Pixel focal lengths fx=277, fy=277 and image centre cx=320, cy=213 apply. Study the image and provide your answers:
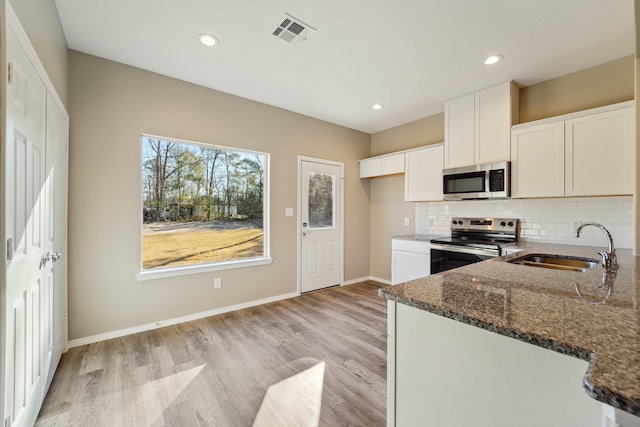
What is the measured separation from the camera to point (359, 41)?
2.31 meters

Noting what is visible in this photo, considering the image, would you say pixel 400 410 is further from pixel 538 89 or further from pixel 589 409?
pixel 538 89

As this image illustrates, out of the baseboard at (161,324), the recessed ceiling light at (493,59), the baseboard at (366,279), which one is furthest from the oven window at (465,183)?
the baseboard at (161,324)

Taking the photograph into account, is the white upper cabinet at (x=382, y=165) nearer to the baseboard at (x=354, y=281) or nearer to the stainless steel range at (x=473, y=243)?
the stainless steel range at (x=473, y=243)

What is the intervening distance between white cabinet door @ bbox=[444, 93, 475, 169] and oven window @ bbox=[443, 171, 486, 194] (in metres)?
0.14

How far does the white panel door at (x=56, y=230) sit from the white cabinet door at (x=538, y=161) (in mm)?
3936

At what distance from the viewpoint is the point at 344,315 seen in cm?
324

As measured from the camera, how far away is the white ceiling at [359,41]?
6.39ft

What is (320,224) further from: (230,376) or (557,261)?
(557,261)

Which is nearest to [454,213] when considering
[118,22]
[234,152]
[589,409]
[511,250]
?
[511,250]

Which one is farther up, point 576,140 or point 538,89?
point 538,89

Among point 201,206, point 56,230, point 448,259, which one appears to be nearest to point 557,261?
point 448,259

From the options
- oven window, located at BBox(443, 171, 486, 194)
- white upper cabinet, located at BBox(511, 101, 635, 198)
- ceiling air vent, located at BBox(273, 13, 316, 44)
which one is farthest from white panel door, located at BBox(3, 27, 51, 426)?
white upper cabinet, located at BBox(511, 101, 635, 198)

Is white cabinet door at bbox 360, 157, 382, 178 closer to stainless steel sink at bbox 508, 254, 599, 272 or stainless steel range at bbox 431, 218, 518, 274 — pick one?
stainless steel range at bbox 431, 218, 518, 274

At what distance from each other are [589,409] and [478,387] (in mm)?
264
